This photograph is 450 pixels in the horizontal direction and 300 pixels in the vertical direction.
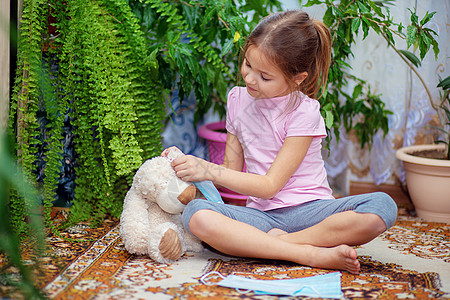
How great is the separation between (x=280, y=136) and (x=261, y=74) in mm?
181

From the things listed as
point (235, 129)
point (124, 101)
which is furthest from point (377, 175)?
point (124, 101)

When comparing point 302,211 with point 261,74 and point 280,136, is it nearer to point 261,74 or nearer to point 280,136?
point 280,136

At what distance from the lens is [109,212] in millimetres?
1547

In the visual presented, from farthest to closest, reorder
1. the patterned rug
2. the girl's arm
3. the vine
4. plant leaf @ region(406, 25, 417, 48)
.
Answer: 1. plant leaf @ region(406, 25, 417, 48)
2. the vine
3. the girl's arm
4. the patterned rug

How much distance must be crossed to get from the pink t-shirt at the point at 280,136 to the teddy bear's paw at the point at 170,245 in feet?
0.84

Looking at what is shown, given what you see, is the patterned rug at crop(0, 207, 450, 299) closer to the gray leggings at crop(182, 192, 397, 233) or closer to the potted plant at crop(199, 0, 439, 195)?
the gray leggings at crop(182, 192, 397, 233)

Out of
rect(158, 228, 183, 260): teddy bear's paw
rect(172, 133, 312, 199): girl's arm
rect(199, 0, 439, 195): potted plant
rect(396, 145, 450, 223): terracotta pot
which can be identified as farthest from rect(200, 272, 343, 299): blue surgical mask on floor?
rect(396, 145, 450, 223): terracotta pot

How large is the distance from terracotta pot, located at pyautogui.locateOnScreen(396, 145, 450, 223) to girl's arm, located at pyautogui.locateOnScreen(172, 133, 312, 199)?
0.62 m

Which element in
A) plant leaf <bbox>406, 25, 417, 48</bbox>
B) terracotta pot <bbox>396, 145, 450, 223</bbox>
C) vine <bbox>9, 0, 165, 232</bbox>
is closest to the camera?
vine <bbox>9, 0, 165, 232</bbox>

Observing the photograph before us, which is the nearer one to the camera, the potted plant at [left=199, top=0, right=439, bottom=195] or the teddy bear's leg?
the teddy bear's leg

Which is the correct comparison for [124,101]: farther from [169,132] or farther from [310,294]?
[310,294]

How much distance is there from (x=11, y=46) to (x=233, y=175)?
0.74 meters

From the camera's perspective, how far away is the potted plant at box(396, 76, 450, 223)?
1.63 metres

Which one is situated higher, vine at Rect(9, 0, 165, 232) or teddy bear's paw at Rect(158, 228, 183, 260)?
vine at Rect(9, 0, 165, 232)
